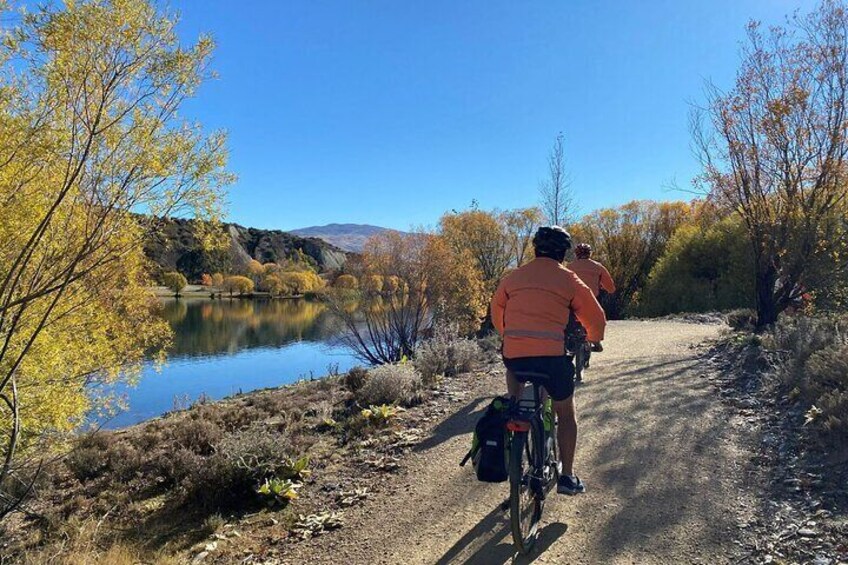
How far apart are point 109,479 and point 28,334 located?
2298mm

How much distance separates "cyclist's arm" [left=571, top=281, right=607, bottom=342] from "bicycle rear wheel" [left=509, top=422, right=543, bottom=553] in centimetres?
83

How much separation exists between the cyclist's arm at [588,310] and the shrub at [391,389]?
4.59 meters

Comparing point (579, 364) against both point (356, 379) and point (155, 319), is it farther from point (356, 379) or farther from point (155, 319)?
point (155, 319)

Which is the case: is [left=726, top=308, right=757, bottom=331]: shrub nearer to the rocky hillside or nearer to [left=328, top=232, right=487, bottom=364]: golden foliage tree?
[left=328, top=232, right=487, bottom=364]: golden foliage tree

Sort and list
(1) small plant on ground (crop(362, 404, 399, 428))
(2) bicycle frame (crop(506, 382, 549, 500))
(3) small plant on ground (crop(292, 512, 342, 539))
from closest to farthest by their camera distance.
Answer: (2) bicycle frame (crop(506, 382, 549, 500)) → (3) small plant on ground (crop(292, 512, 342, 539)) → (1) small plant on ground (crop(362, 404, 399, 428))

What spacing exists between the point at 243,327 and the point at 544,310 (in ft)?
176

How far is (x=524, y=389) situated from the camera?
3.78 metres

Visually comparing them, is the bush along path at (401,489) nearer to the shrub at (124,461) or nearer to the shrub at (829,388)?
the shrub at (124,461)

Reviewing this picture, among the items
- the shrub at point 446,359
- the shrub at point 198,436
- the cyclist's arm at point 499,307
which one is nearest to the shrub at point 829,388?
the cyclist's arm at point 499,307

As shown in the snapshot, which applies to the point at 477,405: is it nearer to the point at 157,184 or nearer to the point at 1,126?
the point at 157,184

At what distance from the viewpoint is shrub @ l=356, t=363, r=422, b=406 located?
26.2 ft

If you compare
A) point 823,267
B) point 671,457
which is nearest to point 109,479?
point 671,457

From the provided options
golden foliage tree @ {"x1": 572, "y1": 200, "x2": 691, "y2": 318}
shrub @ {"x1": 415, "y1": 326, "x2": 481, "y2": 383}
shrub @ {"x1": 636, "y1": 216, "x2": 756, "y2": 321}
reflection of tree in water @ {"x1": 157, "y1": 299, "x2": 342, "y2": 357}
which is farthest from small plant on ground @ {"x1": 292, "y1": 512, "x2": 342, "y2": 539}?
golden foliage tree @ {"x1": 572, "y1": 200, "x2": 691, "y2": 318}

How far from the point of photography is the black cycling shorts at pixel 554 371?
364 centimetres
